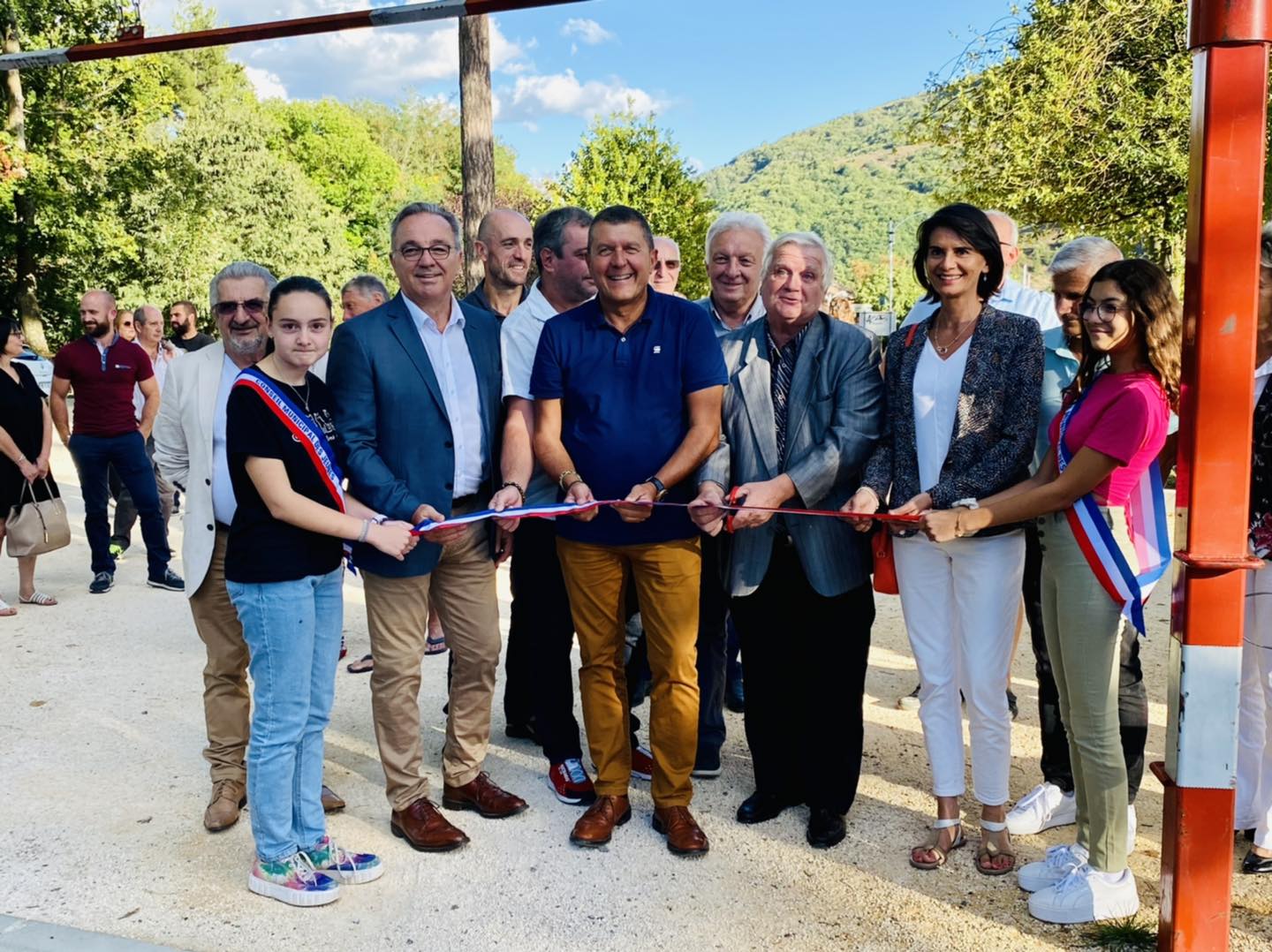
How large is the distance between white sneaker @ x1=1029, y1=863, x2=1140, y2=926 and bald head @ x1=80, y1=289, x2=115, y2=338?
808 centimetres

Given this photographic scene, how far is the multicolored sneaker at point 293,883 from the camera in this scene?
3.78 meters

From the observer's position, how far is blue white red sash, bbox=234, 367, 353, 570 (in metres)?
3.60

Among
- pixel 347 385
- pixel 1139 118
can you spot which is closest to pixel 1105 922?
pixel 347 385

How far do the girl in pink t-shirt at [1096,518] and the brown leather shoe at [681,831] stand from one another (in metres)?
1.20

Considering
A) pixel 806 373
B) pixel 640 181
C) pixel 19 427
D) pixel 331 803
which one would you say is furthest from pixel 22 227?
pixel 806 373

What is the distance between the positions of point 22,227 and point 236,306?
30479 millimetres

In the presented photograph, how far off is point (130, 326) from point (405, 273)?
9.48 m

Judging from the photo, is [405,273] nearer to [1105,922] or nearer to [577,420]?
[577,420]

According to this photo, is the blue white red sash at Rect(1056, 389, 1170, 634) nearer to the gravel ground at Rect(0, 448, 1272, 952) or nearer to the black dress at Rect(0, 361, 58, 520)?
the gravel ground at Rect(0, 448, 1272, 952)

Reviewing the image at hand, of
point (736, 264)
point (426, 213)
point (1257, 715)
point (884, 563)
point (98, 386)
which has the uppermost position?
point (426, 213)

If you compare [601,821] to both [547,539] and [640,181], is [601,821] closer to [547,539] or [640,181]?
[547,539]

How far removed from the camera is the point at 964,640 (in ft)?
12.9

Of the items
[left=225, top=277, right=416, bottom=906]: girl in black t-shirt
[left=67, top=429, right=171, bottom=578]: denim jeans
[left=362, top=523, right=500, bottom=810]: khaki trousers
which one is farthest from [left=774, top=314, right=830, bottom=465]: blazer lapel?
[left=67, top=429, right=171, bottom=578]: denim jeans

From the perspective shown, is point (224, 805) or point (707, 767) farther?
point (707, 767)
